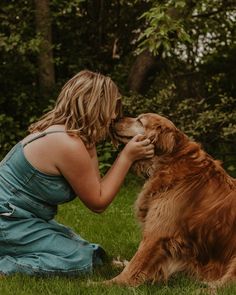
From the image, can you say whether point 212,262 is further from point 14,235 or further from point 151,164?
point 14,235

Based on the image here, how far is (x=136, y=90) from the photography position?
11.1 meters

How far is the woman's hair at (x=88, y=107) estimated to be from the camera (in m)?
4.34

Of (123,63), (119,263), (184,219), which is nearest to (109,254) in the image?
(119,263)

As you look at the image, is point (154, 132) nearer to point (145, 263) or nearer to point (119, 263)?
point (145, 263)

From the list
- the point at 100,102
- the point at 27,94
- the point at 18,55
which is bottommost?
the point at 27,94

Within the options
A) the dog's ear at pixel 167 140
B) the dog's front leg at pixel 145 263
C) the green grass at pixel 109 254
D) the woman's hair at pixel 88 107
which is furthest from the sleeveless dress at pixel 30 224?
the dog's ear at pixel 167 140

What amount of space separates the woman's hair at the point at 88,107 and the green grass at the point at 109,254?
95 centimetres

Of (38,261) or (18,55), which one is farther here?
(18,55)

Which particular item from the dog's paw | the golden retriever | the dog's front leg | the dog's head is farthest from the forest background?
the dog's front leg

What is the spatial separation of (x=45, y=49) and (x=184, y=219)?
7.00 metres

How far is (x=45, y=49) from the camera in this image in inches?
425

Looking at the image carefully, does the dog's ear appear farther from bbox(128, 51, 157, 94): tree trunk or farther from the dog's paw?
bbox(128, 51, 157, 94): tree trunk

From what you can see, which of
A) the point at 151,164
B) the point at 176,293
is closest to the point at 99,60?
the point at 151,164

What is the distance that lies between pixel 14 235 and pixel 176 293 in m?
1.13
